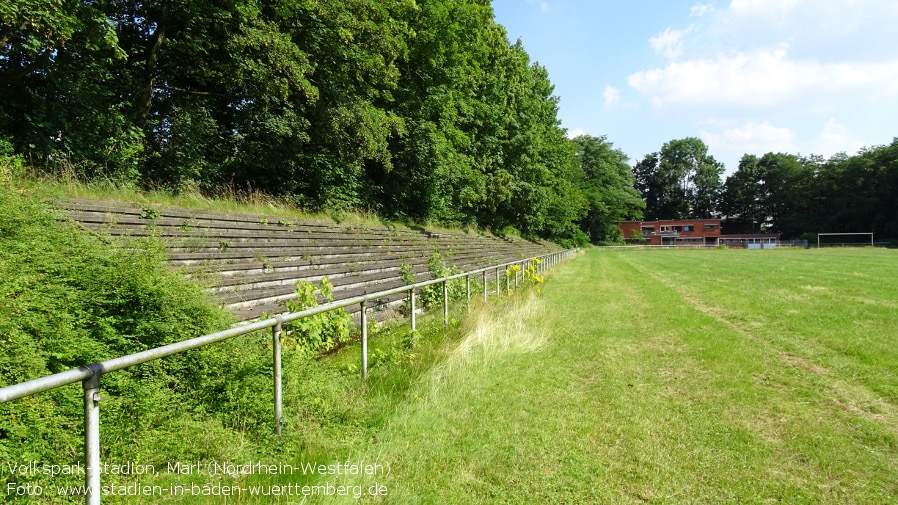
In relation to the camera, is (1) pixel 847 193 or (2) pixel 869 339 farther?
(1) pixel 847 193

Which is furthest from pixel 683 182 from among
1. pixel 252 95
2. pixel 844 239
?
pixel 252 95

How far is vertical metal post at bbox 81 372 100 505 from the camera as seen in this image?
2.05 metres

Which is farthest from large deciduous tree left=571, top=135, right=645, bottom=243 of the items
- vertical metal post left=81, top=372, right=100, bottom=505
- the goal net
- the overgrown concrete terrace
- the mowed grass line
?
vertical metal post left=81, top=372, right=100, bottom=505

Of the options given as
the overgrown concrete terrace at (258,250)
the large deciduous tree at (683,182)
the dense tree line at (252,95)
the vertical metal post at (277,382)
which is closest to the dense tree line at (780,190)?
the large deciduous tree at (683,182)

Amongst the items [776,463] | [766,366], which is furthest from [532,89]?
[776,463]

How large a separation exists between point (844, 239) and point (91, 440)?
114409mm

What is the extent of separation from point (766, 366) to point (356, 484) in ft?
19.6

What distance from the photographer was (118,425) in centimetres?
304

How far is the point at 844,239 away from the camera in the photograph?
86750 millimetres

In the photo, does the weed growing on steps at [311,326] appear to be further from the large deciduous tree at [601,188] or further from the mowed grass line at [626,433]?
the large deciduous tree at [601,188]

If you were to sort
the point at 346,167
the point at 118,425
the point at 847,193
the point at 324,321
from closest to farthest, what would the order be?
the point at 118,425 < the point at 324,321 < the point at 346,167 < the point at 847,193

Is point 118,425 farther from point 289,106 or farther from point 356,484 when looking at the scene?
point 289,106

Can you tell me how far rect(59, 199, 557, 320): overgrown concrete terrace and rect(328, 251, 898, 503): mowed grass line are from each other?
3.41 meters

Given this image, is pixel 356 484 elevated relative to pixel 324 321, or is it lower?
lower
